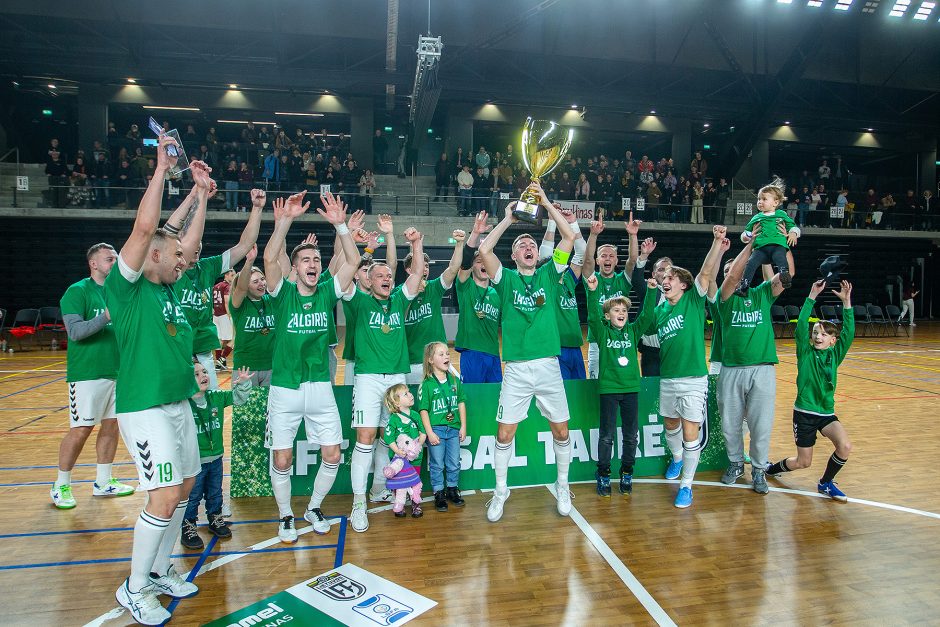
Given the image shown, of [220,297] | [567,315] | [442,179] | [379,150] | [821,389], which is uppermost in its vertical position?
[379,150]

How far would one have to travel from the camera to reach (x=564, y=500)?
518 cm

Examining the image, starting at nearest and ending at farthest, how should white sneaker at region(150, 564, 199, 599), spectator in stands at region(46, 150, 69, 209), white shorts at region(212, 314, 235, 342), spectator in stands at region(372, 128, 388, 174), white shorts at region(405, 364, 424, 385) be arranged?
1. white sneaker at region(150, 564, 199, 599)
2. white shorts at region(405, 364, 424, 385)
3. white shorts at region(212, 314, 235, 342)
4. spectator in stands at region(46, 150, 69, 209)
5. spectator in stands at region(372, 128, 388, 174)

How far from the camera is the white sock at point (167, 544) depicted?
3.92 meters

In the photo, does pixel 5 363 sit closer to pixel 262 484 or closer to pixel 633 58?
pixel 262 484

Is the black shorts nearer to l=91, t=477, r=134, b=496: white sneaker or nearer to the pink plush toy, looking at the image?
the pink plush toy

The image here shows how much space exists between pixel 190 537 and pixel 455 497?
7.74 feet

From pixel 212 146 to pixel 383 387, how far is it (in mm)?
19187

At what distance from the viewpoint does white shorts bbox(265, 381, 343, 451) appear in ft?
15.3

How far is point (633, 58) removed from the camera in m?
22.3

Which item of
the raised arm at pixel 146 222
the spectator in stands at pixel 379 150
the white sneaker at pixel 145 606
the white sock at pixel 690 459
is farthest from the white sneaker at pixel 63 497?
the spectator in stands at pixel 379 150

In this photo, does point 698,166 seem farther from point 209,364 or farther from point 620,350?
point 209,364

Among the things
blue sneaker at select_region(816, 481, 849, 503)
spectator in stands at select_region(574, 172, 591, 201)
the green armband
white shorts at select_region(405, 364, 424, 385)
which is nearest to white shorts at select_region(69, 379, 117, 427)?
white shorts at select_region(405, 364, 424, 385)

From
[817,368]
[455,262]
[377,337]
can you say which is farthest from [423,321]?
[817,368]

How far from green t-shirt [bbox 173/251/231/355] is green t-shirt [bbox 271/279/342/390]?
0.72 m
